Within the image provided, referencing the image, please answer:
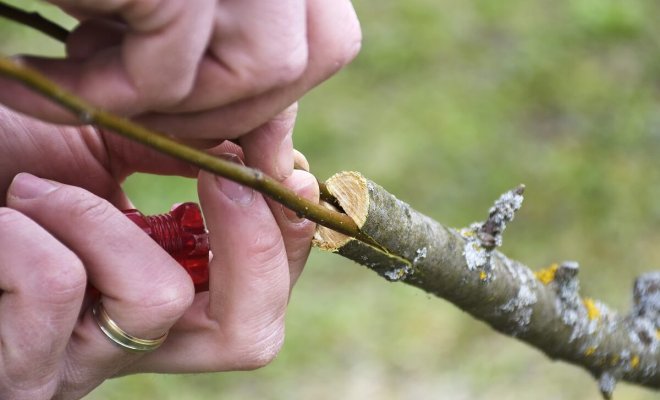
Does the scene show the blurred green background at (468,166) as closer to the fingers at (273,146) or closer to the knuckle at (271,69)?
the fingers at (273,146)

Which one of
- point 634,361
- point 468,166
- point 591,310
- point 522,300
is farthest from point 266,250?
point 468,166

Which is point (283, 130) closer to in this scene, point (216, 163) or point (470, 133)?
point (216, 163)

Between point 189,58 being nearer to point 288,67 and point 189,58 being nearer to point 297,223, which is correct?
point 288,67

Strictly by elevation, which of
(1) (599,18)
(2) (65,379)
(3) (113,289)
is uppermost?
(3) (113,289)

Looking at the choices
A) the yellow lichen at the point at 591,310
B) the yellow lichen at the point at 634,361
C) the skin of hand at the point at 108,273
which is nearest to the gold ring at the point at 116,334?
the skin of hand at the point at 108,273

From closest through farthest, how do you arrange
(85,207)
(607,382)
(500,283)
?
(85,207), (500,283), (607,382)

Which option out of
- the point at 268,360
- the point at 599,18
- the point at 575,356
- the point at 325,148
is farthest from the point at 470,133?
the point at 268,360

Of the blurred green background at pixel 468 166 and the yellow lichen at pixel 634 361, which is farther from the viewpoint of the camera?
the blurred green background at pixel 468 166
